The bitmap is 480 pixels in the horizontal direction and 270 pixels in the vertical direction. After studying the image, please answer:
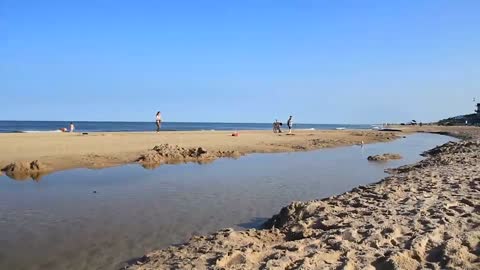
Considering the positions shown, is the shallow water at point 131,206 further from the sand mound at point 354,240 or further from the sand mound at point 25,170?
the sand mound at point 354,240

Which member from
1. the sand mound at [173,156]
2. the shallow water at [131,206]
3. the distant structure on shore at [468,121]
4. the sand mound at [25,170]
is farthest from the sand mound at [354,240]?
the distant structure on shore at [468,121]

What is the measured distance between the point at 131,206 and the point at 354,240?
5.31 m

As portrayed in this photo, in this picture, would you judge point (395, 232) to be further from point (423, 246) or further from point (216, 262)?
point (216, 262)

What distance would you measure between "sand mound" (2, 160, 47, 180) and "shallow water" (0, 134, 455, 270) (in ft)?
1.67

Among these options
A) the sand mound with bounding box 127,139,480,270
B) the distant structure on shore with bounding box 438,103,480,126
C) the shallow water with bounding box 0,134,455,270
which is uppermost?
the distant structure on shore with bounding box 438,103,480,126

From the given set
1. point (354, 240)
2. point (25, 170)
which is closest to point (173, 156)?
point (25, 170)

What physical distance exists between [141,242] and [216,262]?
2187 mm

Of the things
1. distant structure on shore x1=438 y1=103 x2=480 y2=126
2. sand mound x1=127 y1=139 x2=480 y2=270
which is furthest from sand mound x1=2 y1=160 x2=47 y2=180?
distant structure on shore x1=438 y1=103 x2=480 y2=126

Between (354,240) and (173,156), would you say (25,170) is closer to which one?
(173,156)

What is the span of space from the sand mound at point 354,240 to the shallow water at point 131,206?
3.64 feet

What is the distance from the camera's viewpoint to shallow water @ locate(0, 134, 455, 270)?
6.60 meters

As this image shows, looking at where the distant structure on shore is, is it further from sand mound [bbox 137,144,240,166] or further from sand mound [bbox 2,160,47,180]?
sand mound [bbox 2,160,47,180]

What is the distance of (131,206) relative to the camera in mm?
9469

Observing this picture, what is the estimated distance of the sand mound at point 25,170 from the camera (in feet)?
44.5
